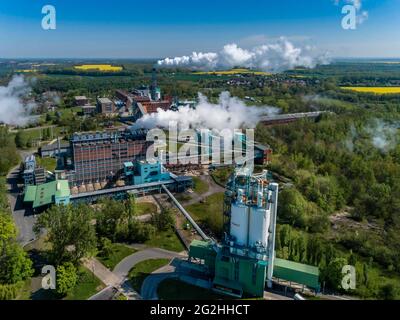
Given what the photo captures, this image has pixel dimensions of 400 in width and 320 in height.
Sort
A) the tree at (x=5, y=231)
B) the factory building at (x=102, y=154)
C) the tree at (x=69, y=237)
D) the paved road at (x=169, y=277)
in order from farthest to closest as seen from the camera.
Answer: the factory building at (x=102, y=154) < the tree at (x=5, y=231) < the tree at (x=69, y=237) < the paved road at (x=169, y=277)

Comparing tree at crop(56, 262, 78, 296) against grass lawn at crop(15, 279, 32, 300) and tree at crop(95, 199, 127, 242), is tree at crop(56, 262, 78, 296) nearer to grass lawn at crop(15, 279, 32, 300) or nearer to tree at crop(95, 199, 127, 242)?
grass lawn at crop(15, 279, 32, 300)

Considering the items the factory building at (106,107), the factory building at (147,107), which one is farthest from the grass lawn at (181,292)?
the factory building at (106,107)

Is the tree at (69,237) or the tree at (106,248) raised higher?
the tree at (69,237)

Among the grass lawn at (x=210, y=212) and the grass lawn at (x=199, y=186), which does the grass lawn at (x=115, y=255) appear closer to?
the grass lawn at (x=210, y=212)

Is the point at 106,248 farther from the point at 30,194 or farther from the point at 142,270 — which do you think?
the point at 30,194

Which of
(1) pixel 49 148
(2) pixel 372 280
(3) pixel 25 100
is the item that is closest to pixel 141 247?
(2) pixel 372 280

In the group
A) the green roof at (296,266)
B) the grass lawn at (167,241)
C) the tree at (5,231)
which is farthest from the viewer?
the grass lawn at (167,241)
